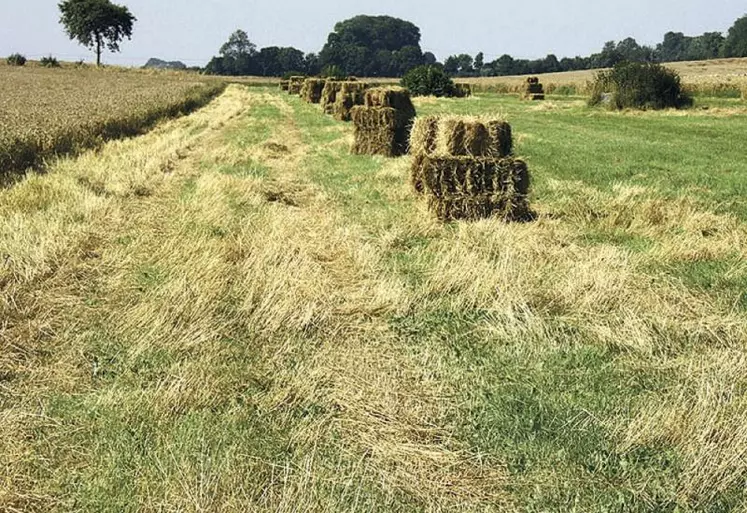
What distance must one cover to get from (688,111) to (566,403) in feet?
93.0

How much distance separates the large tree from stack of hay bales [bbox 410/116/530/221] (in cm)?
10443

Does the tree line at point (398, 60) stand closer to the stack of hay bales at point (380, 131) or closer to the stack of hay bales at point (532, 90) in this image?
the stack of hay bales at point (532, 90)

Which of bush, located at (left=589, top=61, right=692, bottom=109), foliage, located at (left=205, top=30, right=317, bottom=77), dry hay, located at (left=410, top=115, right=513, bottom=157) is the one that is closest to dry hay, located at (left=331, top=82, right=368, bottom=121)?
bush, located at (left=589, top=61, right=692, bottom=109)

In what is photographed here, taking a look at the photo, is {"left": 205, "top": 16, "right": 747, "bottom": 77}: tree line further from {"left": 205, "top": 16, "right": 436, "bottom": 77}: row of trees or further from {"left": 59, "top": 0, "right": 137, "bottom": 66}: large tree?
{"left": 59, "top": 0, "right": 137, "bottom": 66}: large tree

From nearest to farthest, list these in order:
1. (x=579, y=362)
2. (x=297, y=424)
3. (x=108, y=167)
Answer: (x=297, y=424) → (x=579, y=362) → (x=108, y=167)

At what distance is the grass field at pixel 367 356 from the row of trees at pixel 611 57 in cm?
10085

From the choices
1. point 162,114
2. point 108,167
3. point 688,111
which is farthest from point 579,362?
point 688,111

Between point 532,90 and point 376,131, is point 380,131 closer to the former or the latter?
point 376,131

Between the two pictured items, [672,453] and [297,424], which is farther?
[297,424]


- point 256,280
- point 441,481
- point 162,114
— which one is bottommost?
point 441,481

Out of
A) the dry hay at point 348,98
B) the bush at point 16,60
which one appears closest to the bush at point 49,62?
the bush at point 16,60

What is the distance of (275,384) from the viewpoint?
4.05 meters

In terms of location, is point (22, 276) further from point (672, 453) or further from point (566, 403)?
point (672, 453)

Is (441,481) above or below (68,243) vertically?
below
